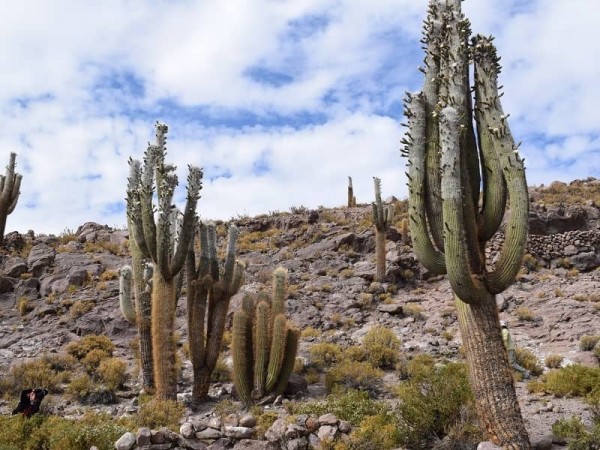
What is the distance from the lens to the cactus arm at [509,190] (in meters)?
7.03

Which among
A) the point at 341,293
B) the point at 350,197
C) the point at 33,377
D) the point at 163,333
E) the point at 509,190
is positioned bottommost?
the point at 33,377

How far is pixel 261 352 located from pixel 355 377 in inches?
95.4

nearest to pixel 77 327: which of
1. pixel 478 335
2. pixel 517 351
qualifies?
pixel 517 351

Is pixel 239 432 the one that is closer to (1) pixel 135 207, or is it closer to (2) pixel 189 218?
(2) pixel 189 218

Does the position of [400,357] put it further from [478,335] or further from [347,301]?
[478,335]

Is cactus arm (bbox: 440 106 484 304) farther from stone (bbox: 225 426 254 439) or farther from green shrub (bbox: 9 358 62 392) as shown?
green shrub (bbox: 9 358 62 392)

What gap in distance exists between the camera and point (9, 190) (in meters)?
15.9

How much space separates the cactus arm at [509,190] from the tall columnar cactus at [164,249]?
5940mm

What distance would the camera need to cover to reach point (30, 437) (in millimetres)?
8711

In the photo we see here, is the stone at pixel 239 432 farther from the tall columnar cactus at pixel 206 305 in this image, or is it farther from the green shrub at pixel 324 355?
the green shrub at pixel 324 355

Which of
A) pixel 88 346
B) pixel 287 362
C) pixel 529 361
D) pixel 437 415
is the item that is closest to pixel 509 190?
pixel 437 415

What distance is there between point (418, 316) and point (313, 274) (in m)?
6.19

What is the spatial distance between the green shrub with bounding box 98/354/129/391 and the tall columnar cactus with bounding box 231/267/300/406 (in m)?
3.77

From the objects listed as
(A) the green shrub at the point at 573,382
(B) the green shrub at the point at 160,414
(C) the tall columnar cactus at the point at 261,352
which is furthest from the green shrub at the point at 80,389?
(A) the green shrub at the point at 573,382
